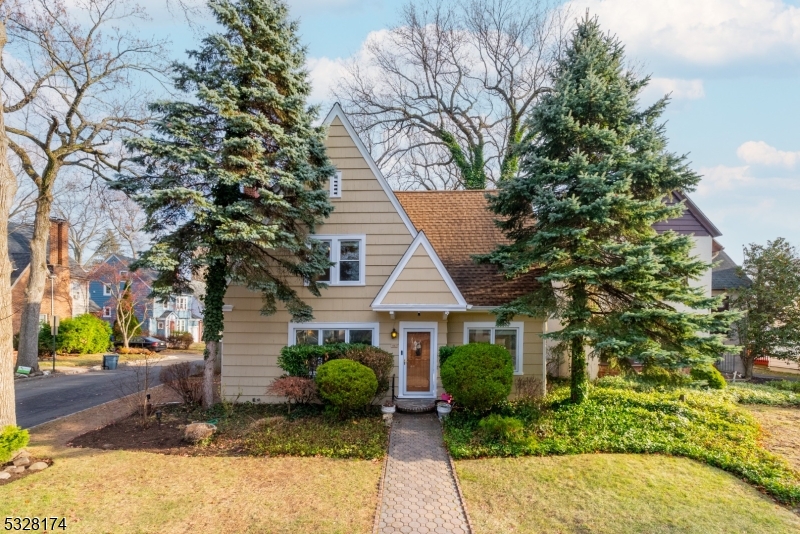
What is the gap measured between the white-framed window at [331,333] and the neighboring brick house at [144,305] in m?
24.2

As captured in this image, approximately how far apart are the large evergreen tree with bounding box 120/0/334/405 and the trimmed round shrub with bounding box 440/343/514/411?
14.5 feet

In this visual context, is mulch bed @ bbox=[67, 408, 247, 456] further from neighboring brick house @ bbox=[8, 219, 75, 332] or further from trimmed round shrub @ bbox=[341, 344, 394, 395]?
neighboring brick house @ bbox=[8, 219, 75, 332]

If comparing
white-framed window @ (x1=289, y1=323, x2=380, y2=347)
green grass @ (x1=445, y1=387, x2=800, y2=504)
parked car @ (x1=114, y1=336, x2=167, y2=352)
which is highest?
white-framed window @ (x1=289, y1=323, x2=380, y2=347)

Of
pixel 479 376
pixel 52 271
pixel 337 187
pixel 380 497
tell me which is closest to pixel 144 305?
pixel 52 271

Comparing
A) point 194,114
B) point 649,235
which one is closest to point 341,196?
point 194,114

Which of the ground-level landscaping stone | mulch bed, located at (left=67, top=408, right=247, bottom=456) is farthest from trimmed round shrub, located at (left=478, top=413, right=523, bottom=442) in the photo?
the ground-level landscaping stone

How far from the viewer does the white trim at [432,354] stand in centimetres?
1191

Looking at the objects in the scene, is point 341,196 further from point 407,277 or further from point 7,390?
point 7,390

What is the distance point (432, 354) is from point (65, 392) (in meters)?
13.9

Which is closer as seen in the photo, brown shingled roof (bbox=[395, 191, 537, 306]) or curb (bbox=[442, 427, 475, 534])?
curb (bbox=[442, 427, 475, 534])

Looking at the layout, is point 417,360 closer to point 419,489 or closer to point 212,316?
point 419,489

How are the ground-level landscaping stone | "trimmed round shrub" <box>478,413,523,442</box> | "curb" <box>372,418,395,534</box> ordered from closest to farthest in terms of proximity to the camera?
"curb" <box>372,418,395,534</box>
"trimmed round shrub" <box>478,413,523,442</box>
the ground-level landscaping stone

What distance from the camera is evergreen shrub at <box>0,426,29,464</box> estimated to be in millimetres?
7605

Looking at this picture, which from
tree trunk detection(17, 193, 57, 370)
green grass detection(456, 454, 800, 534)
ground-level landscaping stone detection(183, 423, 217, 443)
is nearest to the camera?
green grass detection(456, 454, 800, 534)
